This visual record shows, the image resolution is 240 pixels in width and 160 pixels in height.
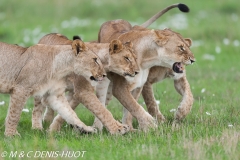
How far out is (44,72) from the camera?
723 centimetres

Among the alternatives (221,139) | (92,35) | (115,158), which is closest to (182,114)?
(221,139)

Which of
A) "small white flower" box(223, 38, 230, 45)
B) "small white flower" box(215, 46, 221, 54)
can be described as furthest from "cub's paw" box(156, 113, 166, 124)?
"small white flower" box(223, 38, 230, 45)

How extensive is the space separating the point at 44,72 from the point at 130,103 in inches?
40.6

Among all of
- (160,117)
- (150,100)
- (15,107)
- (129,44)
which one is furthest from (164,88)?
(15,107)

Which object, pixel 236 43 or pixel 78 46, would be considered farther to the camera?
pixel 236 43

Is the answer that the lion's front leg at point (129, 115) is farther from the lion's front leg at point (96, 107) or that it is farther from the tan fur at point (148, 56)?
the lion's front leg at point (96, 107)

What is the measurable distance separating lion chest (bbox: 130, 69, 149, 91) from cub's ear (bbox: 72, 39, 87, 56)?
0.72 metres

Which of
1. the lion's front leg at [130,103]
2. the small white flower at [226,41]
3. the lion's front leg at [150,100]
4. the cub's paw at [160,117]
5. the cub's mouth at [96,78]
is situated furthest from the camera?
the small white flower at [226,41]

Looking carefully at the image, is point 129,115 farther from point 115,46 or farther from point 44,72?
point 44,72

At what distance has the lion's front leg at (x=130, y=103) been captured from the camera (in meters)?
7.52

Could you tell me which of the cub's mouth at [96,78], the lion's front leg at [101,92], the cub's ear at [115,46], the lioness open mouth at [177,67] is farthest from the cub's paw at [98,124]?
the lioness open mouth at [177,67]

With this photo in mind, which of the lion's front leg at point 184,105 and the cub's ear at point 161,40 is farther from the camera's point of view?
the lion's front leg at point 184,105

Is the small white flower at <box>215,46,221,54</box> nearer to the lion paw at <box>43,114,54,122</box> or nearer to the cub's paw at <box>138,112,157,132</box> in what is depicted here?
the lion paw at <box>43,114,54,122</box>

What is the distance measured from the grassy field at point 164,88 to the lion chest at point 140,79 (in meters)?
0.57
